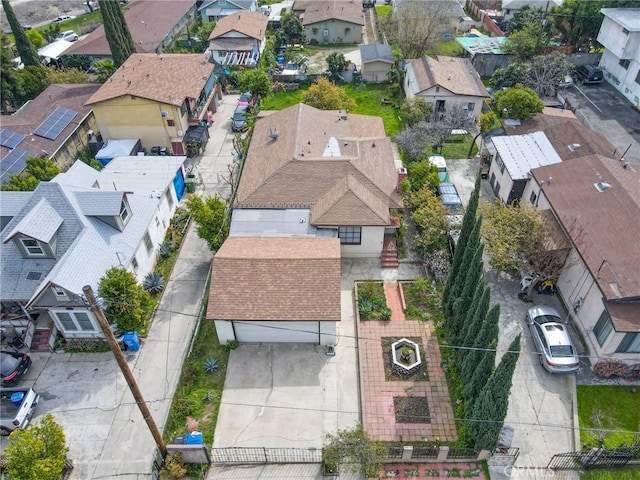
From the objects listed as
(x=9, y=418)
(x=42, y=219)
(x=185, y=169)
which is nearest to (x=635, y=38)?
Result: (x=185, y=169)

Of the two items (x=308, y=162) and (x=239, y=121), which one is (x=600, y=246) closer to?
(x=308, y=162)

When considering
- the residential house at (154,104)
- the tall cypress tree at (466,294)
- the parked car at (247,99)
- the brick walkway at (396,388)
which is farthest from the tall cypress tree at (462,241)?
the parked car at (247,99)

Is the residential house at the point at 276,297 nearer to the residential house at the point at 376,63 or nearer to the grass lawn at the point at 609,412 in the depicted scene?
the grass lawn at the point at 609,412

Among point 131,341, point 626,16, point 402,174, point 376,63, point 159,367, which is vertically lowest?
point 159,367

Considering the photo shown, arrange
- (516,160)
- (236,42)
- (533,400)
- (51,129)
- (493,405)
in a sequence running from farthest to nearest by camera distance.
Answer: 1. (236,42)
2. (51,129)
3. (516,160)
4. (533,400)
5. (493,405)

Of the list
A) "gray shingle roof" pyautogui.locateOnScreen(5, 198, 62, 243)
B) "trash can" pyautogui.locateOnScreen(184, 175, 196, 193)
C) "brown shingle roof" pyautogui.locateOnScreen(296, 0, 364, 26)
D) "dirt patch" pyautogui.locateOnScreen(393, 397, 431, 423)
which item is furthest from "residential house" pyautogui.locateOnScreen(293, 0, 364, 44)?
"dirt patch" pyautogui.locateOnScreen(393, 397, 431, 423)

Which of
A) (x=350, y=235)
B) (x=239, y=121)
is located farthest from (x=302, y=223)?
(x=239, y=121)
